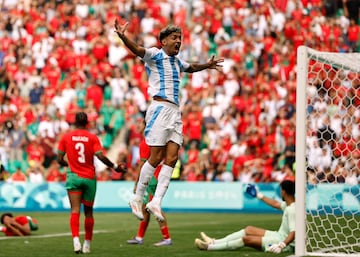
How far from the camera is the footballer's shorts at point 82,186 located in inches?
552

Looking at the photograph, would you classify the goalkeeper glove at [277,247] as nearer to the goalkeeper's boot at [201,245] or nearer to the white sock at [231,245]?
the white sock at [231,245]

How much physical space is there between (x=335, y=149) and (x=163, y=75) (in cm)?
541

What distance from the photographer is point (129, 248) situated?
575 inches

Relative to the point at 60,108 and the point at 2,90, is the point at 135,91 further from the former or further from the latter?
the point at 2,90

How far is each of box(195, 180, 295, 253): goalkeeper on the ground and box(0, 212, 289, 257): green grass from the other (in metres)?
0.14

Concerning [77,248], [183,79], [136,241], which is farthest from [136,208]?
[183,79]

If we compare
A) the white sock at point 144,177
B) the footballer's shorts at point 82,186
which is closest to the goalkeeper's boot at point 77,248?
the footballer's shorts at point 82,186

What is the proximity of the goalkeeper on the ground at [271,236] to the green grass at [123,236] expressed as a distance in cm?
14

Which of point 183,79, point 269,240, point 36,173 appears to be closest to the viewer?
point 269,240

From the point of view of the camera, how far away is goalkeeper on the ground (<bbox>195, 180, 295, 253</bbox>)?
42.7 ft

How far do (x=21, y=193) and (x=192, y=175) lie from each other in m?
4.97

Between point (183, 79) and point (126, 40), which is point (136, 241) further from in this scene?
point (183, 79)

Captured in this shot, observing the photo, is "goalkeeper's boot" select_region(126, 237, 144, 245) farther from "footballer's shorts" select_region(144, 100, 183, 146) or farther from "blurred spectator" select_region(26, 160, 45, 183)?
"blurred spectator" select_region(26, 160, 45, 183)

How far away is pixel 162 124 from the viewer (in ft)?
39.1
